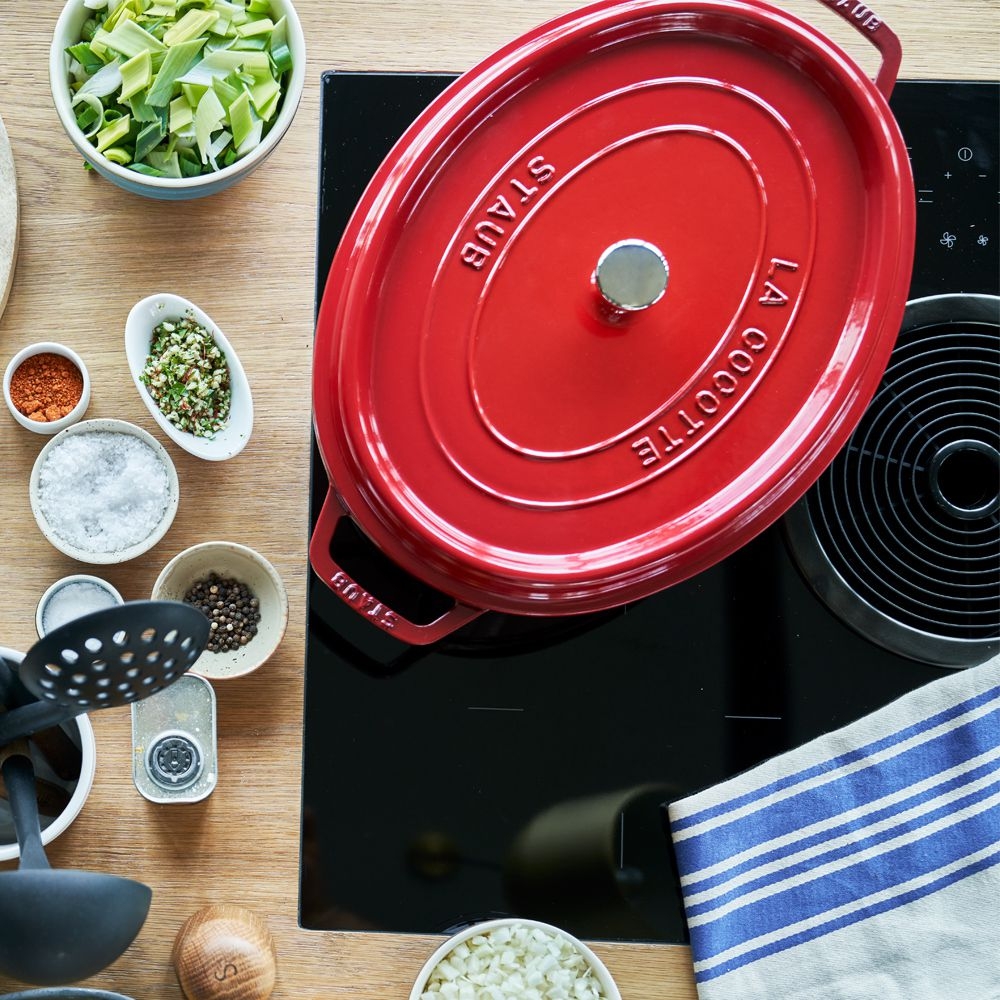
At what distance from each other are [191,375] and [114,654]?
0.39m

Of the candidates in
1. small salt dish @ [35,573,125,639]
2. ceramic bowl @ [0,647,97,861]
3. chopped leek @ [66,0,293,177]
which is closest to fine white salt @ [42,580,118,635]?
small salt dish @ [35,573,125,639]

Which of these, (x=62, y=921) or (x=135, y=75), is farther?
(x=135, y=75)

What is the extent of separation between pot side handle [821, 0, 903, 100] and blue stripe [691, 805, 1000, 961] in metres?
0.74

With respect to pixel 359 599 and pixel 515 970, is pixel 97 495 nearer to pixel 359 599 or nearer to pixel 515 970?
pixel 359 599

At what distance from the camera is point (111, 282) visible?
111cm

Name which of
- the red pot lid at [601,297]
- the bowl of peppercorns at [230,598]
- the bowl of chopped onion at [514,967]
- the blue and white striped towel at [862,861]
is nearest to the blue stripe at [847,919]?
the blue and white striped towel at [862,861]

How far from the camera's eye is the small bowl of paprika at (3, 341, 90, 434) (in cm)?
106

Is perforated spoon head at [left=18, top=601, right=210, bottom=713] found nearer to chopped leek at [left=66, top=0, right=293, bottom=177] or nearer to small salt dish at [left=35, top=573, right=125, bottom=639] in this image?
small salt dish at [left=35, top=573, right=125, bottom=639]

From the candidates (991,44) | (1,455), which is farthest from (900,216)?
(1,455)

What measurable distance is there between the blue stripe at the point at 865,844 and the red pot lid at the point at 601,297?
1.27 ft

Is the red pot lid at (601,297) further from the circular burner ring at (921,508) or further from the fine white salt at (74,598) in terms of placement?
the fine white salt at (74,598)

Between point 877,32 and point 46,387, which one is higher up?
point 877,32

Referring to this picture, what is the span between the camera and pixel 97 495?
106 cm

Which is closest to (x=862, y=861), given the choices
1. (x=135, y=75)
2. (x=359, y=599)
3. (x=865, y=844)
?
(x=865, y=844)
